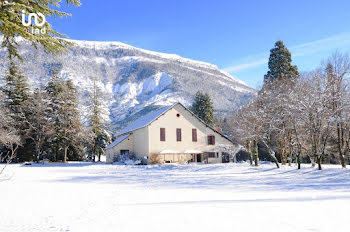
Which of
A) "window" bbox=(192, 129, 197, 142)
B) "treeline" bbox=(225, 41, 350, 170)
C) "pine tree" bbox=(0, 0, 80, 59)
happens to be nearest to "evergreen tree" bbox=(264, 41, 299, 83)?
"treeline" bbox=(225, 41, 350, 170)

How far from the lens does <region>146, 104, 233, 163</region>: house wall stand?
3747 centimetres

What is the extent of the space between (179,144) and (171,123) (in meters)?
3.14

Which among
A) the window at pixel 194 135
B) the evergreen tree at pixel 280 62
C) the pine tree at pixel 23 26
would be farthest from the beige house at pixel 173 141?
the pine tree at pixel 23 26

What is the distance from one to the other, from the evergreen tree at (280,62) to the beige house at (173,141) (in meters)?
11.7

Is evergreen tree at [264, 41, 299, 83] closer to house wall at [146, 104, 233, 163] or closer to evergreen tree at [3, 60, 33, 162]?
house wall at [146, 104, 233, 163]

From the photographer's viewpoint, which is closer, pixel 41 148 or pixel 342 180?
pixel 342 180

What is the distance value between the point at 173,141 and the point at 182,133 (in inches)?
71.7

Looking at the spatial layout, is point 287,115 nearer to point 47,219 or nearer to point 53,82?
point 47,219

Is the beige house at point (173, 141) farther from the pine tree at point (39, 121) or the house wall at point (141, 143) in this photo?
the pine tree at point (39, 121)

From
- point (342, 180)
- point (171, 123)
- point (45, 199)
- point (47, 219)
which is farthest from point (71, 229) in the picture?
point (171, 123)

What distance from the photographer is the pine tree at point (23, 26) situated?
4770mm

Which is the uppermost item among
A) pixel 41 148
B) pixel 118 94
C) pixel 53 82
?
pixel 118 94

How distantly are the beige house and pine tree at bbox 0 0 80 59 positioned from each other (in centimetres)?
3121

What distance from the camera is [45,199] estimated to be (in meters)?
10.2
